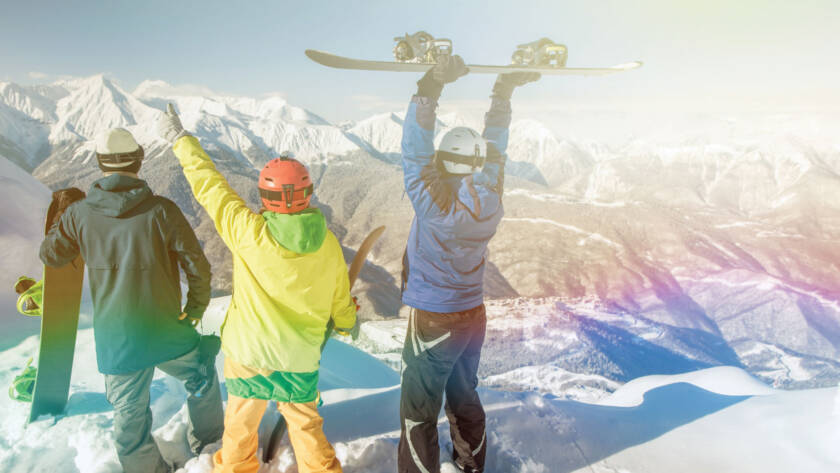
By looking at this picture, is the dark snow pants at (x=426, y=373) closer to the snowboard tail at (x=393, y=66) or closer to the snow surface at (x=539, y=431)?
the snow surface at (x=539, y=431)

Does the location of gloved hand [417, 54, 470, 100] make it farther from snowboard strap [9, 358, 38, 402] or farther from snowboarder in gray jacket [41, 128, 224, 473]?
snowboard strap [9, 358, 38, 402]

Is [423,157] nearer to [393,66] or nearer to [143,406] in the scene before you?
[393,66]

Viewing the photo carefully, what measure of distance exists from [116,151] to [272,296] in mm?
876

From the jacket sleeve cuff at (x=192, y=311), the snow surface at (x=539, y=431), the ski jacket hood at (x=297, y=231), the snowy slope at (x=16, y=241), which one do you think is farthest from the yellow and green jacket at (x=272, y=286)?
the snowy slope at (x=16, y=241)

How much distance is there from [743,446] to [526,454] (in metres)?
1.33

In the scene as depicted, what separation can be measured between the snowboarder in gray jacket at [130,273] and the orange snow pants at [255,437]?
43 cm

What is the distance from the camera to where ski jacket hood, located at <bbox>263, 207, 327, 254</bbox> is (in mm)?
1420

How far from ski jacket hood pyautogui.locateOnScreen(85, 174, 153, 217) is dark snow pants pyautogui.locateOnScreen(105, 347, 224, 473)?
0.73 meters

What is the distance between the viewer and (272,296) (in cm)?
152

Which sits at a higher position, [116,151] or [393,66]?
[393,66]

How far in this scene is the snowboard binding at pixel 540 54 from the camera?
247 centimetres

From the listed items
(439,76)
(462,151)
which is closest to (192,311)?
(462,151)

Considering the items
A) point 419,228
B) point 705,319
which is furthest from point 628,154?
point 419,228

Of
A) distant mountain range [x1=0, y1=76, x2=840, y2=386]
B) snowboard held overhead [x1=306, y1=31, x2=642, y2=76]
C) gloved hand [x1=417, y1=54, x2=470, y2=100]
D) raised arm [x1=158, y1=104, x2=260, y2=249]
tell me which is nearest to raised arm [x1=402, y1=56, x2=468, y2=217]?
gloved hand [x1=417, y1=54, x2=470, y2=100]
